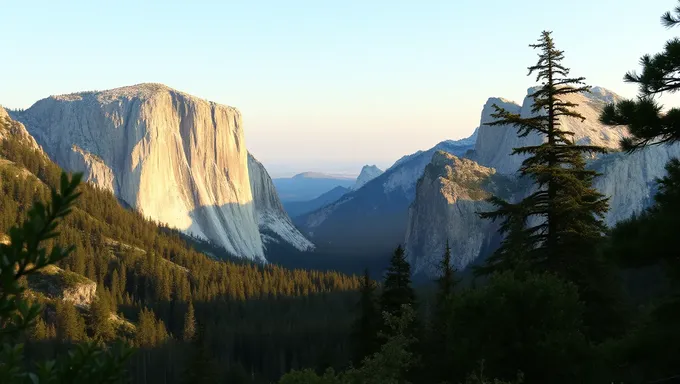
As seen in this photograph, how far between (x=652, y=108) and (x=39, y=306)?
10659 millimetres

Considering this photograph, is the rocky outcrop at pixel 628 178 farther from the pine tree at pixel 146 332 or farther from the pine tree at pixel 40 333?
the pine tree at pixel 40 333

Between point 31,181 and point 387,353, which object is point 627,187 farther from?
point 387,353

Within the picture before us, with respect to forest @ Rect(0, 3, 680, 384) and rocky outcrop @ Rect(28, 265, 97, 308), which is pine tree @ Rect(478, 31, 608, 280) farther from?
rocky outcrop @ Rect(28, 265, 97, 308)

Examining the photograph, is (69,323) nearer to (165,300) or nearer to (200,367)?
(165,300)

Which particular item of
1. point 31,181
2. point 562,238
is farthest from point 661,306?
point 31,181

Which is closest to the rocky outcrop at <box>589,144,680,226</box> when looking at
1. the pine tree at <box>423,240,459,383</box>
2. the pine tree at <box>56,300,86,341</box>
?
the pine tree at <box>56,300,86,341</box>

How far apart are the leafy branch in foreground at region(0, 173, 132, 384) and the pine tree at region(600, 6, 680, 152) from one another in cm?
1010

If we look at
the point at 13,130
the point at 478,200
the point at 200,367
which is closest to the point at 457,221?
the point at 478,200

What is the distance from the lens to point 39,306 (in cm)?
465

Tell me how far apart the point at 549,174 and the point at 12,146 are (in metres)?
151

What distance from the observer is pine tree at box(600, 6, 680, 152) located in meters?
10.9

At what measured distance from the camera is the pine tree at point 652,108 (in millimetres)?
10930

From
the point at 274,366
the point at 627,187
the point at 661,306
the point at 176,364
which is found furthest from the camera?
the point at 627,187

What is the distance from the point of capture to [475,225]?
626 ft
